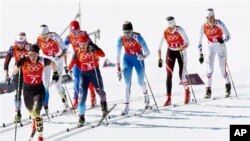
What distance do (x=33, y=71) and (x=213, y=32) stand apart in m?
5.28

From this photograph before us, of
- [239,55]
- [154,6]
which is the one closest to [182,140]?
[239,55]

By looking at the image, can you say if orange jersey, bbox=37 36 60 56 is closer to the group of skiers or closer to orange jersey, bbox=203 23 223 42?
the group of skiers

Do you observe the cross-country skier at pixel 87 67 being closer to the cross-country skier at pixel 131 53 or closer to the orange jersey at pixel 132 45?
the cross-country skier at pixel 131 53

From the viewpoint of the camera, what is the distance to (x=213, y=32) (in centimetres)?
1386

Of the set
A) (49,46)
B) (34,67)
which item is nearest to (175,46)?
(49,46)

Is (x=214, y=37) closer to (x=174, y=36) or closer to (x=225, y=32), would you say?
(x=225, y=32)

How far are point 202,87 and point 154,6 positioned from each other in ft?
151

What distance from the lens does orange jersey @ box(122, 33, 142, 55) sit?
1275cm

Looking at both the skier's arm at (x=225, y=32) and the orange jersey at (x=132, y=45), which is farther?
the skier's arm at (x=225, y=32)

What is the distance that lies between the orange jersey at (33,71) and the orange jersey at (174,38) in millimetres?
3982

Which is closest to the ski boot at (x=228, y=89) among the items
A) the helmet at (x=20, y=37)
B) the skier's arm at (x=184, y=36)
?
the skier's arm at (x=184, y=36)

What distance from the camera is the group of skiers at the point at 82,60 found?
418 inches

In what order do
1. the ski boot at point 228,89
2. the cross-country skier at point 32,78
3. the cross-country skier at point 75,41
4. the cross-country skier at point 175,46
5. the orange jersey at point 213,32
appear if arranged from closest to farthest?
the cross-country skier at point 32,78, the cross-country skier at point 75,41, the cross-country skier at point 175,46, the orange jersey at point 213,32, the ski boot at point 228,89

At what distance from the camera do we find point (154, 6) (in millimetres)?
62500
